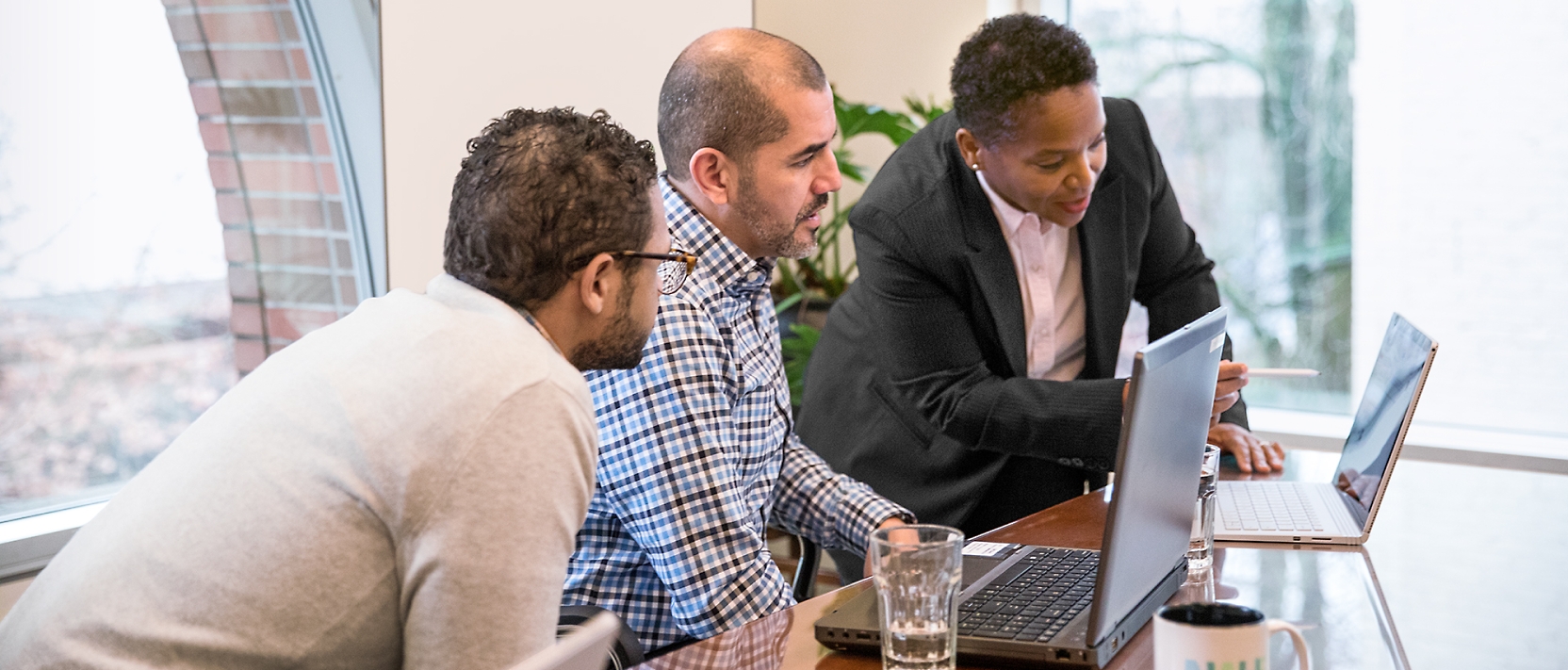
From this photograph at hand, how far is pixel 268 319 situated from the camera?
2367mm

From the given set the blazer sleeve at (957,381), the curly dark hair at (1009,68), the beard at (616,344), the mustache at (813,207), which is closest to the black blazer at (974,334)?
the blazer sleeve at (957,381)

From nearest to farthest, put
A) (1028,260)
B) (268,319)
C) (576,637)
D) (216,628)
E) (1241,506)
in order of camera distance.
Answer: (576,637) < (216,628) < (1241,506) < (1028,260) < (268,319)

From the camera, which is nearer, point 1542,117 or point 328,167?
point 328,167

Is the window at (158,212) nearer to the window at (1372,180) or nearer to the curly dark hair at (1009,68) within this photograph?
the curly dark hair at (1009,68)

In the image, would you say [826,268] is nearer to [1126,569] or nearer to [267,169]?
[267,169]

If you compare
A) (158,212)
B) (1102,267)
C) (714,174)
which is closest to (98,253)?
(158,212)

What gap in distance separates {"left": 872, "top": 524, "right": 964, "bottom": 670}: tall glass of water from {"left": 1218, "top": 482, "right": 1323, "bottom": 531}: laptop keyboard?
0.75 meters

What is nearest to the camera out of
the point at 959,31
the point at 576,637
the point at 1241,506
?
the point at 576,637

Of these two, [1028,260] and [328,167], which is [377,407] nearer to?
[1028,260]

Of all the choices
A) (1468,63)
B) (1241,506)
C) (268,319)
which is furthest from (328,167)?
(1468,63)

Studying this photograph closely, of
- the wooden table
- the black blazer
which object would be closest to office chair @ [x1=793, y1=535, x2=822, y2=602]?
the black blazer

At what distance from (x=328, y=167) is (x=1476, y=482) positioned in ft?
9.25

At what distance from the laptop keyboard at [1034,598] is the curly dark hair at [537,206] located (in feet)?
1.58

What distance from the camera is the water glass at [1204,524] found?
4.51 ft
